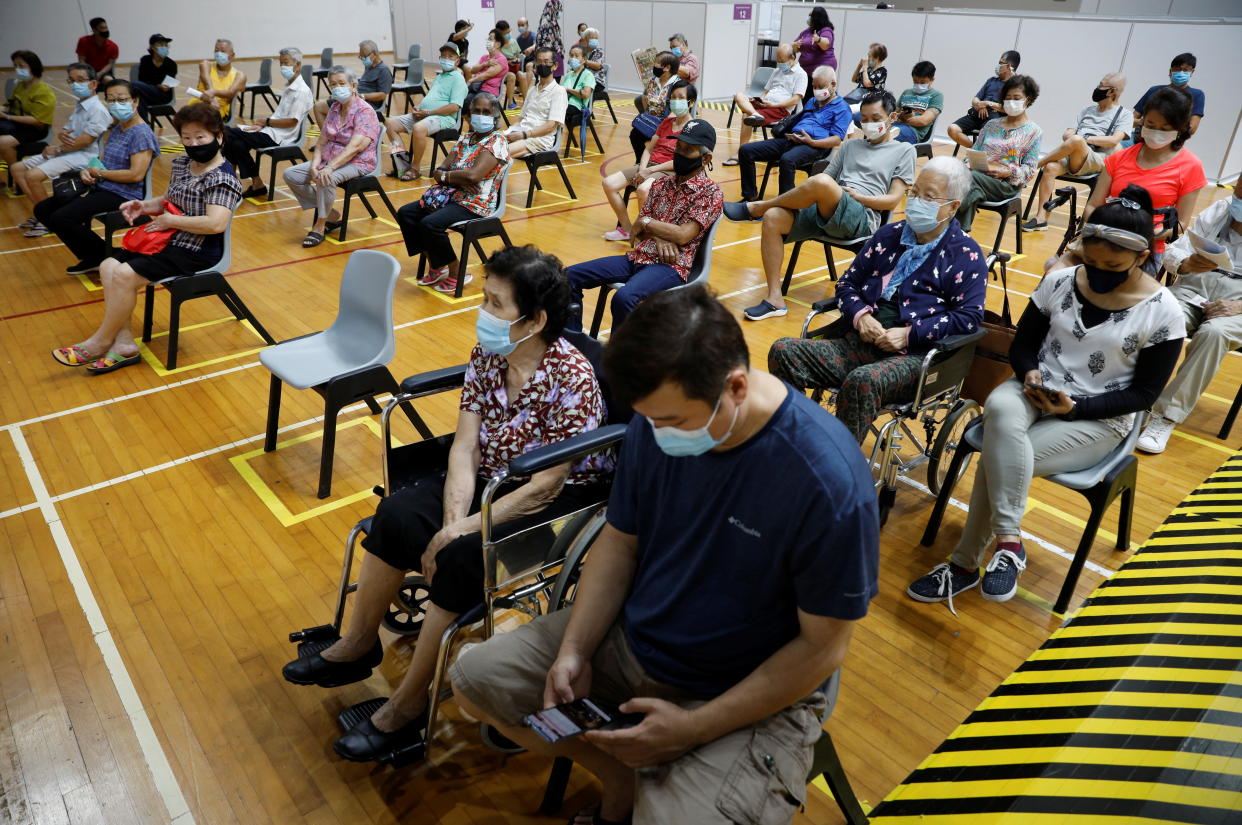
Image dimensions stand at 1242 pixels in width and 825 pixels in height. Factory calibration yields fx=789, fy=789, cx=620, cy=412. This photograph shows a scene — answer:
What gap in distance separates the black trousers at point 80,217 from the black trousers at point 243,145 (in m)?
2.06

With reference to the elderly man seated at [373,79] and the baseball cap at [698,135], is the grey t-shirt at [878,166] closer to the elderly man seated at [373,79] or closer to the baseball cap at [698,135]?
the baseball cap at [698,135]

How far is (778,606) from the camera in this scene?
1560 mm

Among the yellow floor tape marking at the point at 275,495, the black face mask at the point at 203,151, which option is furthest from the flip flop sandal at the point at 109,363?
the yellow floor tape marking at the point at 275,495

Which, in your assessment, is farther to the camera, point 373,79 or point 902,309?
point 373,79

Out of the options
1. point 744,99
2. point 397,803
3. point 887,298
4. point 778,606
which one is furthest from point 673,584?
point 744,99

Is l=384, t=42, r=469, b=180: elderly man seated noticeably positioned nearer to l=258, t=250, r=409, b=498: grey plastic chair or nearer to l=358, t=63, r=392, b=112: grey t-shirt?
l=358, t=63, r=392, b=112: grey t-shirt

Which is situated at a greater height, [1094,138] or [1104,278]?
[1104,278]

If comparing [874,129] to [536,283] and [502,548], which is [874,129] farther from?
[502,548]

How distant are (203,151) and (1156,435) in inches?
205

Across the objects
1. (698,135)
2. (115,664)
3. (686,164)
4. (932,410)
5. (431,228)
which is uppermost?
(698,135)

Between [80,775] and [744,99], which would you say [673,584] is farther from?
[744,99]

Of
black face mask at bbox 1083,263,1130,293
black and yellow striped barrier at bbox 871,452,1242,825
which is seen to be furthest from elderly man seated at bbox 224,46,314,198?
black and yellow striped barrier at bbox 871,452,1242,825

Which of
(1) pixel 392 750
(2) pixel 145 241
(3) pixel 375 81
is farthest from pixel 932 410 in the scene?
(3) pixel 375 81

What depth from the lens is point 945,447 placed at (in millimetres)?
3443
